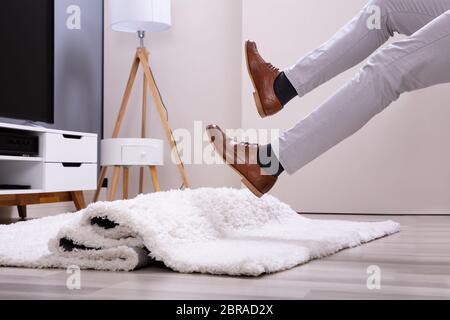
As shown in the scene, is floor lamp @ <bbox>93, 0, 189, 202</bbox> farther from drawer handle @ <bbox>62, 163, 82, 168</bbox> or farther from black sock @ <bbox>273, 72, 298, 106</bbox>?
black sock @ <bbox>273, 72, 298, 106</bbox>

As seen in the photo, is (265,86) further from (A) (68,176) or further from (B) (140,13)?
(B) (140,13)

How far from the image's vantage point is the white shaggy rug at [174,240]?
1.31 metres

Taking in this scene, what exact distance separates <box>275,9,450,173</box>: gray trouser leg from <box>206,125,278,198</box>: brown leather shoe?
0.10m

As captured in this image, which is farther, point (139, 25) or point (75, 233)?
point (139, 25)

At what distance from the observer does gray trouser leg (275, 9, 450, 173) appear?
52.8 inches

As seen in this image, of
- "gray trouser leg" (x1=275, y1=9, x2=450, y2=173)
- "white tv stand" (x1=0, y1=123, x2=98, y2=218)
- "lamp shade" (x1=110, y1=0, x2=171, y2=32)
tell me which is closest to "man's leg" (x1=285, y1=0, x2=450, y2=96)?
"gray trouser leg" (x1=275, y1=9, x2=450, y2=173)

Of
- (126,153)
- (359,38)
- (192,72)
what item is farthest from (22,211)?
(359,38)

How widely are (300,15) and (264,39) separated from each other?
0.28m

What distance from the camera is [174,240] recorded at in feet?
4.82

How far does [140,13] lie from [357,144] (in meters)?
1.60

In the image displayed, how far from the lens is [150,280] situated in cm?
119

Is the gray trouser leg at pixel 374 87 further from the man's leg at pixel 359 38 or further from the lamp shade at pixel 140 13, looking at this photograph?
the lamp shade at pixel 140 13
